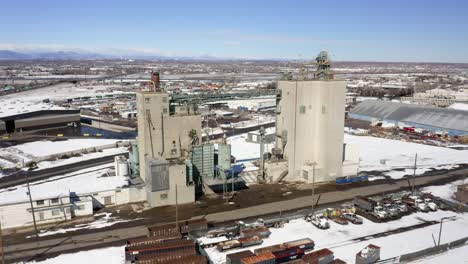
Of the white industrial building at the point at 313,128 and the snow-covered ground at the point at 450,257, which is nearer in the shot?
the snow-covered ground at the point at 450,257

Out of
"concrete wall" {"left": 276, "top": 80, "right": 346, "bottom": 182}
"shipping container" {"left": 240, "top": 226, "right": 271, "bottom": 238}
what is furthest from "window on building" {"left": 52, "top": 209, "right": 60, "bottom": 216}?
"concrete wall" {"left": 276, "top": 80, "right": 346, "bottom": 182}

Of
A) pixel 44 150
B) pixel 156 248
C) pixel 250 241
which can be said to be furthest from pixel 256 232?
pixel 44 150

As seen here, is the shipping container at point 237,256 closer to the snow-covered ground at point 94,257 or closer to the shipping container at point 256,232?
the shipping container at point 256,232

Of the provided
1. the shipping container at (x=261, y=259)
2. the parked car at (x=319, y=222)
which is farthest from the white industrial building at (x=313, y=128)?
the shipping container at (x=261, y=259)

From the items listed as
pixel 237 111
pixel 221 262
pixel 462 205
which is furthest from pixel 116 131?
pixel 462 205

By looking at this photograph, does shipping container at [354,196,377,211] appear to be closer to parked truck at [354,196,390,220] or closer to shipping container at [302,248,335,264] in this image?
parked truck at [354,196,390,220]

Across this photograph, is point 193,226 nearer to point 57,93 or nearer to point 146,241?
point 146,241
